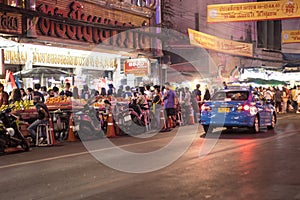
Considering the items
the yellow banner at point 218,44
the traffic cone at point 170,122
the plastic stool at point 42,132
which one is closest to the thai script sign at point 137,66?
the yellow banner at point 218,44

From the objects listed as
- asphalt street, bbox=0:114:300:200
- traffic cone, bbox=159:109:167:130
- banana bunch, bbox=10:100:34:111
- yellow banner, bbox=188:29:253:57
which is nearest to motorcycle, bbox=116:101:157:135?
traffic cone, bbox=159:109:167:130

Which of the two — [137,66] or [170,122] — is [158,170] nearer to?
[170,122]

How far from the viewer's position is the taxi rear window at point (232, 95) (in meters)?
16.4

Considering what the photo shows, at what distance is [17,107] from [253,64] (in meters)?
32.1

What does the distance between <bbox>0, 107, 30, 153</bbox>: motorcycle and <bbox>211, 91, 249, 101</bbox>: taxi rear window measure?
22.5 feet

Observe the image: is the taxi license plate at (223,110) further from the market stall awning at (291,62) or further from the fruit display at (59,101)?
the market stall awning at (291,62)

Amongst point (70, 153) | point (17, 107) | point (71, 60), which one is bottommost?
point (70, 153)

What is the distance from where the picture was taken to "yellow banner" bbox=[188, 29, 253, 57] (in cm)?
2827

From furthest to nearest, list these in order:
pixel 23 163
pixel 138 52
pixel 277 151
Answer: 1. pixel 138 52
2. pixel 277 151
3. pixel 23 163

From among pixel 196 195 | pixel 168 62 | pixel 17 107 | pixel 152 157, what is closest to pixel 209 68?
pixel 168 62

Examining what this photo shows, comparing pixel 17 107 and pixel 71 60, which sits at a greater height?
pixel 71 60

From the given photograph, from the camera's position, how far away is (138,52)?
27578mm

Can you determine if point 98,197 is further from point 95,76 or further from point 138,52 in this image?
point 138,52

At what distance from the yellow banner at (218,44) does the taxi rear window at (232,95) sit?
37.1 ft
